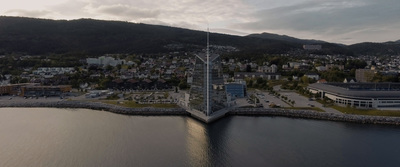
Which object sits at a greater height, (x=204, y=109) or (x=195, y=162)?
(x=204, y=109)

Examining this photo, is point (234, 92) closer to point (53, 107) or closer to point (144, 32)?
point (53, 107)

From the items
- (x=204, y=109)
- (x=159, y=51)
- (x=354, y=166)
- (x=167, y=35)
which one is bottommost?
(x=354, y=166)

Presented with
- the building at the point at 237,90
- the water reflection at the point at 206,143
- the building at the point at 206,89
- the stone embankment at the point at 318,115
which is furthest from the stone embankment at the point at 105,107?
the building at the point at 237,90

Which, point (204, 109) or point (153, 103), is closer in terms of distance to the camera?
point (204, 109)

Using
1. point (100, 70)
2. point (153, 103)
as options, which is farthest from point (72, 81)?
point (153, 103)

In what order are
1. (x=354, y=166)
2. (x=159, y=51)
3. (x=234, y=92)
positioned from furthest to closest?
1. (x=159, y=51)
2. (x=234, y=92)
3. (x=354, y=166)

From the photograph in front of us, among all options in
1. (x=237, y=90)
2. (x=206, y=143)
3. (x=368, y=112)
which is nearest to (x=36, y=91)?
(x=237, y=90)

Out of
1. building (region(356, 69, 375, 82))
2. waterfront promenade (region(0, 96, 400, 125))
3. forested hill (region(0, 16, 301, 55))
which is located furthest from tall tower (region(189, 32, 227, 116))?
forested hill (region(0, 16, 301, 55))

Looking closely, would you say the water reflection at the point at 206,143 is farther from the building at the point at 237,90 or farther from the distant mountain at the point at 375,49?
the distant mountain at the point at 375,49
